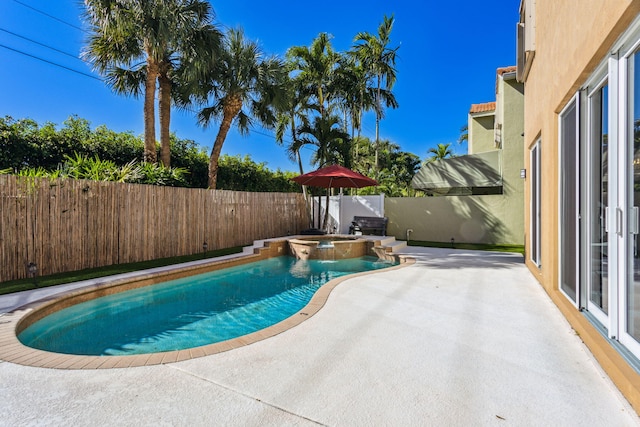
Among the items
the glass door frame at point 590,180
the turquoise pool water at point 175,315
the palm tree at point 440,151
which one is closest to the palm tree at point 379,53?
the turquoise pool water at point 175,315

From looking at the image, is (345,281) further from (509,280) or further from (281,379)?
(281,379)

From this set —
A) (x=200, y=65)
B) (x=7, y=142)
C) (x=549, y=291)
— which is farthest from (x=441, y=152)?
(x=7, y=142)

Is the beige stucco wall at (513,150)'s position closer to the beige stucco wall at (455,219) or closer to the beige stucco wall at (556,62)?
the beige stucco wall at (455,219)

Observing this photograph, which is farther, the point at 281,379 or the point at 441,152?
the point at 441,152

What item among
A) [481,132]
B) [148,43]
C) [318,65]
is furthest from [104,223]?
[481,132]

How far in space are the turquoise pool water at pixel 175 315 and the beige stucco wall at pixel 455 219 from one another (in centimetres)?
831

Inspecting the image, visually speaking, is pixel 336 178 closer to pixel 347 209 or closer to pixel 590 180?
pixel 347 209

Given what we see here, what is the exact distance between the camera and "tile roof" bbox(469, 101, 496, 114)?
60.3ft

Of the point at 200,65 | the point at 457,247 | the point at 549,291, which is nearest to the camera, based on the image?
the point at 549,291

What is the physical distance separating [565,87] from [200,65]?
35.9ft

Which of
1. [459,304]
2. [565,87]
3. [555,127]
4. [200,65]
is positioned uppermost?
[200,65]

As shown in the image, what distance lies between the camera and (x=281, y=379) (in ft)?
9.23

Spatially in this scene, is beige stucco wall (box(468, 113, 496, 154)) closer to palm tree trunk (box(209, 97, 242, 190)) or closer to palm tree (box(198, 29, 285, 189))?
palm tree (box(198, 29, 285, 189))

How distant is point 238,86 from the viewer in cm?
1290
